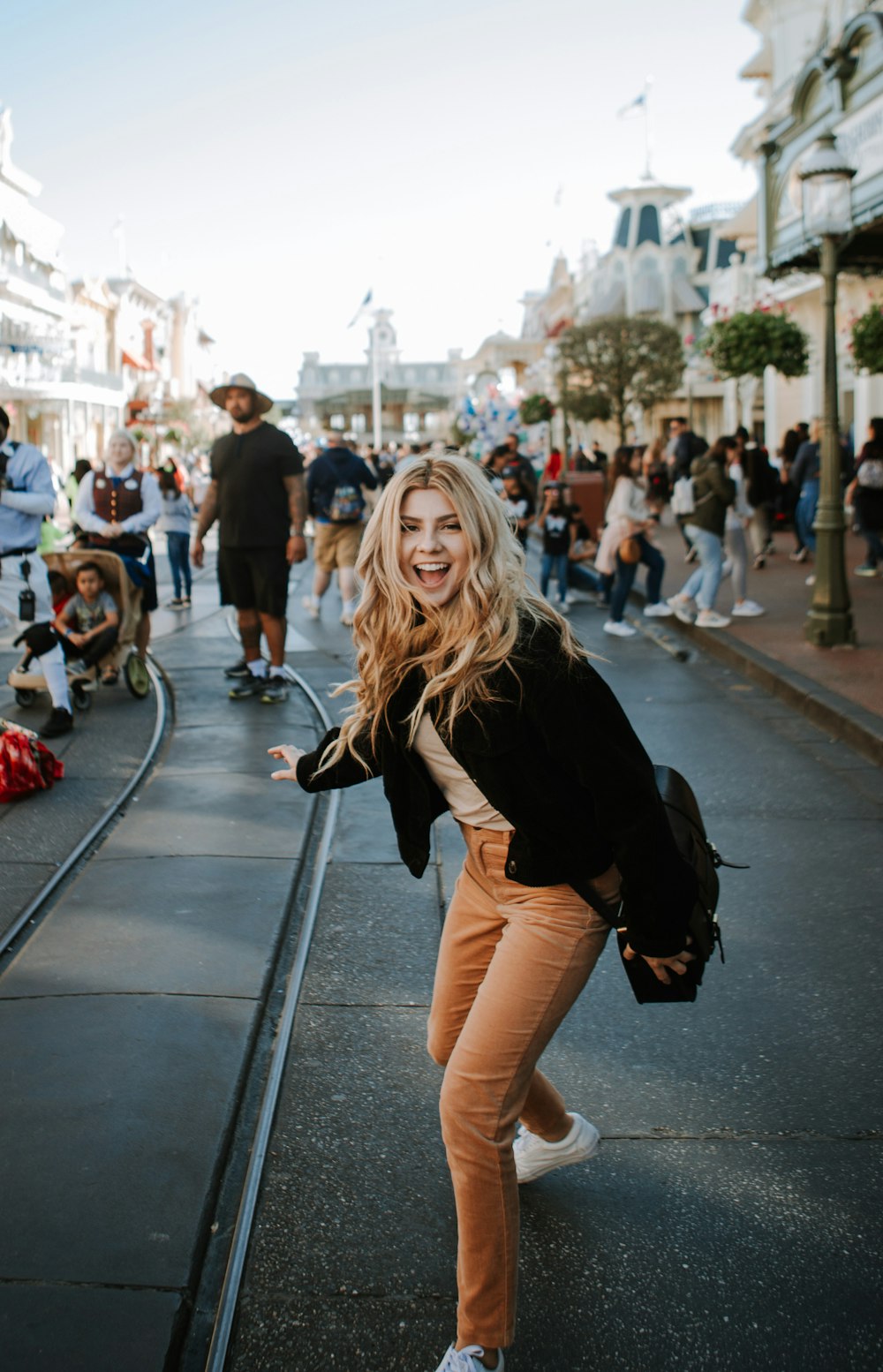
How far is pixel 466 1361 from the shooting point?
2365 mm

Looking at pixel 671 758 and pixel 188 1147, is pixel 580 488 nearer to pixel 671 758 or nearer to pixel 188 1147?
pixel 671 758

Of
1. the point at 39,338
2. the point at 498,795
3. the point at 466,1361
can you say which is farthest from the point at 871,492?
the point at 39,338

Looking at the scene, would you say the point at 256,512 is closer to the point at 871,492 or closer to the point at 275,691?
the point at 275,691

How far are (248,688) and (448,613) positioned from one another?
659 cm

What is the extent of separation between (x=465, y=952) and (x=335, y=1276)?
736 millimetres

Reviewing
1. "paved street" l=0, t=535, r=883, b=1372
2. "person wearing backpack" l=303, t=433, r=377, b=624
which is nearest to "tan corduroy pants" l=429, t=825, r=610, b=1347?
"paved street" l=0, t=535, r=883, b=1372

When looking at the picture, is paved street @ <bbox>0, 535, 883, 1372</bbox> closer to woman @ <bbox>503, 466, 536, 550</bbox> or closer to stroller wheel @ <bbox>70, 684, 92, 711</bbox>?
Result: stroller wheel @ <bbox>70, 684, 92, 711</bbox>

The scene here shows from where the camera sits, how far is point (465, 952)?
2672 millimetres

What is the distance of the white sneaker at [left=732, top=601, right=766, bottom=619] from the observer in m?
12.8

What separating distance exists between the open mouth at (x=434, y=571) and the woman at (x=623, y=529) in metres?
9.63

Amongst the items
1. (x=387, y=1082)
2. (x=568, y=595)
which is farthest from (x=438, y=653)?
(x=568, y=595)

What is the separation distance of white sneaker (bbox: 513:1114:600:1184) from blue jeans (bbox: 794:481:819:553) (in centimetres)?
1513

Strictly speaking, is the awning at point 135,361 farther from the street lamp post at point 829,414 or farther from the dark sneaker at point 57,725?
the dark sneaker at point 57,725

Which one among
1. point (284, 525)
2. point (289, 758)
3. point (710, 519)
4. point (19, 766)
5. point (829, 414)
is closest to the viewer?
point (289, 758)
